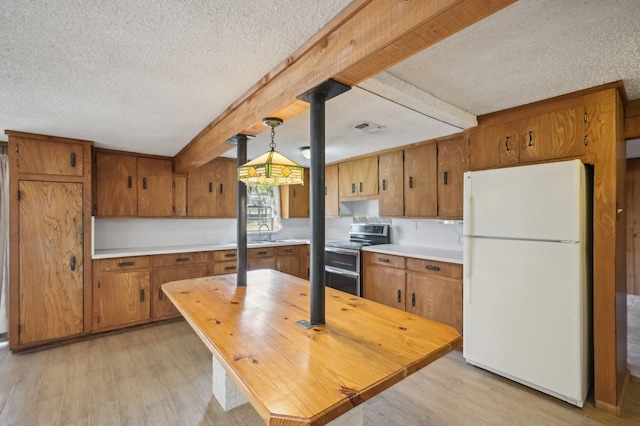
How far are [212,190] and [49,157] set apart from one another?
5.91 feet

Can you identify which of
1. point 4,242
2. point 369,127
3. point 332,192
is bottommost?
point 4,242

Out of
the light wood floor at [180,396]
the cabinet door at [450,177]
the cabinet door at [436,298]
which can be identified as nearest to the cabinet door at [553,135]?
the cabinet door at [450,177]

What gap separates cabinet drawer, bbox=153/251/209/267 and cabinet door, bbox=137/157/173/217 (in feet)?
2.12

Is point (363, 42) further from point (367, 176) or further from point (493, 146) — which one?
point (367, 176)

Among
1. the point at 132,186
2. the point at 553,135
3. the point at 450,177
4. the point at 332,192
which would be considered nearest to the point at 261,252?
the point at 332,192

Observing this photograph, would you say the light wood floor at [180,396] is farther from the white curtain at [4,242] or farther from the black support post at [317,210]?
the black support post at [317,210]

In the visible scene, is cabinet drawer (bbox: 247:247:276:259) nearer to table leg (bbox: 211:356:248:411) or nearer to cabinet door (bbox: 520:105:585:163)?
table leg (bbox: 211:356:248:411)

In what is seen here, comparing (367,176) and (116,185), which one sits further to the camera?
(367,176)

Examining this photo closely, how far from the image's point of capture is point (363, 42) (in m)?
1.16

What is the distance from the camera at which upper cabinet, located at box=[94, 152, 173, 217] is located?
3.64 meters

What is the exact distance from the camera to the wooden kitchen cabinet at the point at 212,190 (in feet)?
13.9

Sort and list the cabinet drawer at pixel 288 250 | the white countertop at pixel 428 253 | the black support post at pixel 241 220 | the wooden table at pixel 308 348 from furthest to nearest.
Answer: the cabinet drawer at pixel 288 250 → the white countertop at pixel 428 253 → the black support post at pixel 241 220 → the wooden table at pixel 308 348

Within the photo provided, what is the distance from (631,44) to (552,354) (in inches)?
76.2

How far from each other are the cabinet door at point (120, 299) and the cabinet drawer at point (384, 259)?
272 centimetres
